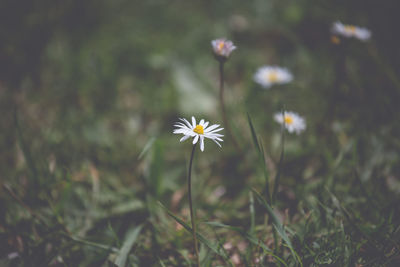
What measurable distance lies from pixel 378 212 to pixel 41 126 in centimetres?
219

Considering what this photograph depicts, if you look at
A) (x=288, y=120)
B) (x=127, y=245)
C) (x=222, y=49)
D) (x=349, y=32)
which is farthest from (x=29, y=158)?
(x=349, y=32)

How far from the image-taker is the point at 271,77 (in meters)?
2.06

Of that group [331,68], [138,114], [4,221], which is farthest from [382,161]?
[4,221]

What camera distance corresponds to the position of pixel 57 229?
1347 millimetres

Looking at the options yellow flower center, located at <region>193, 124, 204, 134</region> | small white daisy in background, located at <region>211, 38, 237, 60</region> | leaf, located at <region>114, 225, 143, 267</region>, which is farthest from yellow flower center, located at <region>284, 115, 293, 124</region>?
leaf, located at <region>114, 225, 143, 267</region>

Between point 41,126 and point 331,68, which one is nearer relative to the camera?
point 41,126

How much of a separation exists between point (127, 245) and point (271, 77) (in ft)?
4.94

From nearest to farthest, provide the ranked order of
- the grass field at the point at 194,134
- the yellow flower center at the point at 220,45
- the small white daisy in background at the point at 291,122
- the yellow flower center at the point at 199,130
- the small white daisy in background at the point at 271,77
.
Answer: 1. the yellow flower center at the point at 199,130
2. the grass field at the point at 194,134
3. the yellow flower center at the point at 220,45
4. the small white daisy in background at the point at 291,122
5. the small white daisy in background at the point at 271,77

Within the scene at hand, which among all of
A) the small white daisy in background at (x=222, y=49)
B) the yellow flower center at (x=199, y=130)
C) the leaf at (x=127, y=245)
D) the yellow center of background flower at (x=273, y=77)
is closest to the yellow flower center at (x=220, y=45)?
the small white daisy in background at (x=222, y=49)

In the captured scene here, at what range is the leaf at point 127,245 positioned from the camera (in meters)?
1.23

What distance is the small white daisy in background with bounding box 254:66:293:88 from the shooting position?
78.8 inches

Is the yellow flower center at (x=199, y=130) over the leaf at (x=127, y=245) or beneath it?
over

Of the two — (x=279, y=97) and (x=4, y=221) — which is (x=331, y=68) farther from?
(x=4, y=221)

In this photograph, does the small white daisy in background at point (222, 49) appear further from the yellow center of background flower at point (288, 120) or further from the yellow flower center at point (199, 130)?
the yellow center of background flower at point (288, 120)
